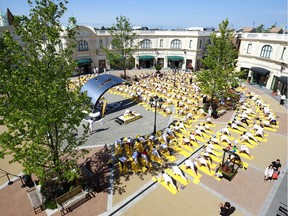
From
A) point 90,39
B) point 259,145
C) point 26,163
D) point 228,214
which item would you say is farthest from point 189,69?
point 26,163

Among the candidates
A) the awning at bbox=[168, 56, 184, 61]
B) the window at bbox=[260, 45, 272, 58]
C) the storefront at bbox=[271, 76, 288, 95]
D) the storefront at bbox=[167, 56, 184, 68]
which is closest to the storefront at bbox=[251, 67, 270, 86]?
the storefront at bbox=[271, 76, 288, 95]

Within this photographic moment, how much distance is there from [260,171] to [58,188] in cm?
1409

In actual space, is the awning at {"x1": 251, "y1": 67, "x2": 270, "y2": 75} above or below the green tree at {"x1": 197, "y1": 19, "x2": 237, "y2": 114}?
below

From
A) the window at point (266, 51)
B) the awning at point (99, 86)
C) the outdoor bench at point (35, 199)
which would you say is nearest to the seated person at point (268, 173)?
the outdoor bench at point (35, 199)

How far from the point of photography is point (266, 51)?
3509cm

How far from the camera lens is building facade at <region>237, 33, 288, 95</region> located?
3191cm

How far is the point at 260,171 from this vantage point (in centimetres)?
1454

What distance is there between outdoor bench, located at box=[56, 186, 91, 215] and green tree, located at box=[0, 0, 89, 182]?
1676mm

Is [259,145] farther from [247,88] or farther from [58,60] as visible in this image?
[247,88]

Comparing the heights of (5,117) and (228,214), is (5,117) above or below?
above

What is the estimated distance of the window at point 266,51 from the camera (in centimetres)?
3443

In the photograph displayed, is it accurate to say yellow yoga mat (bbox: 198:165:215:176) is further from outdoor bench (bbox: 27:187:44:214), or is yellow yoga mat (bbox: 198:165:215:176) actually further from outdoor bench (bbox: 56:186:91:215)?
outdoor bench (bbox: 27:187:44:214)

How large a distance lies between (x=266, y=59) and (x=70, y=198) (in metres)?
37.6

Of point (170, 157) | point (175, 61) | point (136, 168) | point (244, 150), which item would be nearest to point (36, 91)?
point (136, 168)
